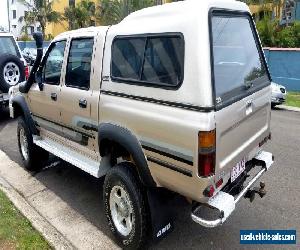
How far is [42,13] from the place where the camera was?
1719 inches

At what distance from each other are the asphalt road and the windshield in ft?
10.8

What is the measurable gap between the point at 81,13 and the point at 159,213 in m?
43.8

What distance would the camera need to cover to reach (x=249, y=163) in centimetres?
413

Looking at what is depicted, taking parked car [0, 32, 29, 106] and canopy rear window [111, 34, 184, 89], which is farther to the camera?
parked car [0, 32, 29, 106]

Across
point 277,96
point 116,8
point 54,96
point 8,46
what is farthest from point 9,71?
point 116,8

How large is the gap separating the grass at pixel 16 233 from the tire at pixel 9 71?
12.7 feet

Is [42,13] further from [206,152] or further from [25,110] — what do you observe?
[206,152]

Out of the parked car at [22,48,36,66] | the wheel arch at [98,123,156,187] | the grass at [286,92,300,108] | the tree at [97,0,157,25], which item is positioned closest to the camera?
the wheel arch at [98,123,156,187]

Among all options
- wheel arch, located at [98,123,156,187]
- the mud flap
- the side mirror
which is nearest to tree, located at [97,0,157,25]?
the side mirror

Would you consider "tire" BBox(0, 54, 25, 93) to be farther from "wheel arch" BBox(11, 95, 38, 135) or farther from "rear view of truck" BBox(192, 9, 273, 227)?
"rear view of truck" BBox(192, 9, 273, 227)

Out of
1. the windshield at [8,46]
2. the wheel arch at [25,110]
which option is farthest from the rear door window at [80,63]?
the windshield at [8,46]

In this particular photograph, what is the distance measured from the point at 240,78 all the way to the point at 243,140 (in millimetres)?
620

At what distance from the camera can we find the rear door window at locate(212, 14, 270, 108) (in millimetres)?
3237

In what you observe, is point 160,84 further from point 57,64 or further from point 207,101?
point 57,64
